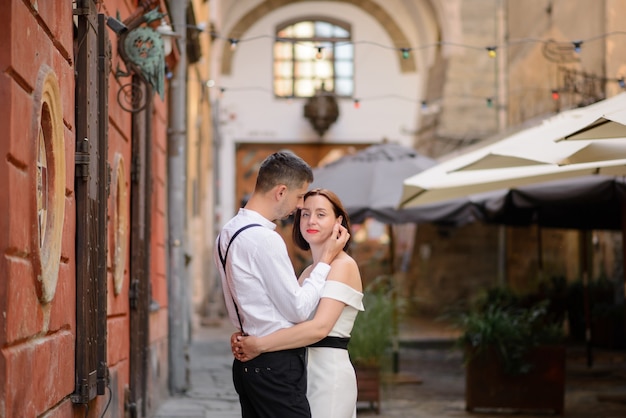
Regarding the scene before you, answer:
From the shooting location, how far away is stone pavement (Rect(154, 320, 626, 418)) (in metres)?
9.36

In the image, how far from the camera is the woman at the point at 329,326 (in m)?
3.93

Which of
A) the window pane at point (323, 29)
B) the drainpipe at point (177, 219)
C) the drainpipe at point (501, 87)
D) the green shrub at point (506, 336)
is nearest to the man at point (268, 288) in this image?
the green shrub at point (506, 336)

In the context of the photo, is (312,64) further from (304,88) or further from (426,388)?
(426,388)

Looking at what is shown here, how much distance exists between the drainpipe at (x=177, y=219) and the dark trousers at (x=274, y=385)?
6.87 meters

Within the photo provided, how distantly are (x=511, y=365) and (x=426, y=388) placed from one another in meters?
2.43

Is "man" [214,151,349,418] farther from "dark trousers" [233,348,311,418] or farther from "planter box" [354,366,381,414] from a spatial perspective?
"planter box" [354,366,381,414]

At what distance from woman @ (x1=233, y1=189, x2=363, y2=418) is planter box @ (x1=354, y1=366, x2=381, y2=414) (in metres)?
5.13

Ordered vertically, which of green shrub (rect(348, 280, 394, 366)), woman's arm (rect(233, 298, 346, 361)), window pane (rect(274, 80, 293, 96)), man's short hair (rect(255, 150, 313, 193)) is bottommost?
green shrub (rect(348, 280, 394, 366))

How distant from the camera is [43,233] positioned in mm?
4293

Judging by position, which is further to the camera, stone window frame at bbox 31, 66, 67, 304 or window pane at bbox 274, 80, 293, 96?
window pane at bbox 274, 80, 293, 96

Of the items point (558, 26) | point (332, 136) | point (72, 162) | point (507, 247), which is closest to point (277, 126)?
point (332, 136)

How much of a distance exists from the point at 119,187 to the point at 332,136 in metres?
21.2

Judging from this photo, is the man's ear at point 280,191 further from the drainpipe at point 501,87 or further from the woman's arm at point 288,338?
the drainpipe at point 501,87

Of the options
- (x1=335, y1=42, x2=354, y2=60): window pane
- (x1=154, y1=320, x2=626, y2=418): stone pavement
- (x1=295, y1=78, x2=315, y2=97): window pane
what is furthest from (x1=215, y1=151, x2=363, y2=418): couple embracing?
(x1=335, y1=42, x2=354, y2=60): window pane
